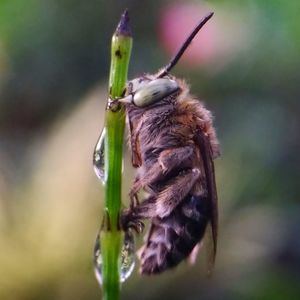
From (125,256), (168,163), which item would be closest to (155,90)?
(168,163)

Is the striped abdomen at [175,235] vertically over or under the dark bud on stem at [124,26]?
under

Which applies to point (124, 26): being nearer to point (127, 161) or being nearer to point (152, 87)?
point (152, 87)

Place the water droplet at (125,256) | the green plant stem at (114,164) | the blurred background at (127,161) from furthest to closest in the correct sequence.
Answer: the blurred background at (127,161) → the water droplet at (125,256) → the green plant stem at (114,164)

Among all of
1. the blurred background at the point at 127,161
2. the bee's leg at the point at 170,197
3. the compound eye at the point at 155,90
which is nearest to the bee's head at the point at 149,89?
the compound eye at the point at 155,90

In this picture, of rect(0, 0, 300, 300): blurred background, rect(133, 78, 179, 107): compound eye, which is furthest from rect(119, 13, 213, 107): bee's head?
rect(0, 0, 300, 300): blurred background

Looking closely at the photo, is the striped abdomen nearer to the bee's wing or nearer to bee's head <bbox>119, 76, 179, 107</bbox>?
the bee's wing

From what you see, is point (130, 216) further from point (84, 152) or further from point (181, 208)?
point (84, 152)

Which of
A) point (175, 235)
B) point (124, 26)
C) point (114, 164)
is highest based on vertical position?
point (124, 26)

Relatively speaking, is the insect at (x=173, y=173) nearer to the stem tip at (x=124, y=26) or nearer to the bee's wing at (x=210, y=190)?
the bee's wing at (x=210, y=190)
